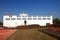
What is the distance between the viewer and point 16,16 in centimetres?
5338

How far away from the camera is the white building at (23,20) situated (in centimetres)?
5100

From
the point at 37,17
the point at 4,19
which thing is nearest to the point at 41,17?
the point at 37,17

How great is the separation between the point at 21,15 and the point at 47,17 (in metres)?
9.81

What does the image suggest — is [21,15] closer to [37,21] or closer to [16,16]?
[16,16]

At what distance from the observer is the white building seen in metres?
51.0

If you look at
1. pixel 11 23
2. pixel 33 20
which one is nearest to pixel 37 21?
pixel 33 20

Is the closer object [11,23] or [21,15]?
[11,23]

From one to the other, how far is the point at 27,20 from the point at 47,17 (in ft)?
23.9

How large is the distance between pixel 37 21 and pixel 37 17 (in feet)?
6.21

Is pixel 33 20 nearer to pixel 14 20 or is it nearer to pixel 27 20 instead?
pixel 27 20

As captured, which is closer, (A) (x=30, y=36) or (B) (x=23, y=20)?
(A) (x=30, y=36)

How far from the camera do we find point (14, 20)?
170 feet

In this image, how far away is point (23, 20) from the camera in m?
52.6

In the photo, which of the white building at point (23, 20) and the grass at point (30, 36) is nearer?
the grass at point (30, 36)
